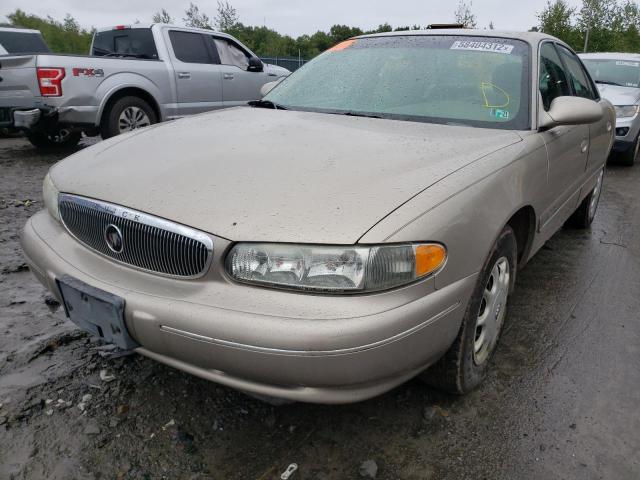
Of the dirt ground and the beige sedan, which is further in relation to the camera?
the dirt ground

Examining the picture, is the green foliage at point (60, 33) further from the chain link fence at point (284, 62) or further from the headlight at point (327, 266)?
the headlight at point (327, 266)

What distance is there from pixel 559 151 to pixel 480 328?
1.18m

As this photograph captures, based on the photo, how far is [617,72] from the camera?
27.5ft

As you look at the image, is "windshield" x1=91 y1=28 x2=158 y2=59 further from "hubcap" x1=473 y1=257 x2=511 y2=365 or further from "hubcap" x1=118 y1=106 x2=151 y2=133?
"hubcap" x1=473 y1=257 x2=511 y2=365

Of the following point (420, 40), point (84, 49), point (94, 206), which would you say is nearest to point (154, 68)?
point (420, 40)

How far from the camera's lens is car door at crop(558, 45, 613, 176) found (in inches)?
144

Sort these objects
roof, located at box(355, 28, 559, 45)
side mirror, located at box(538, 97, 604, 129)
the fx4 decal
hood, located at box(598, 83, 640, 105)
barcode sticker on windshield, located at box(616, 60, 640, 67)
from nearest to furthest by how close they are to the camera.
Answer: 1. side mirror, located at box(538, 97, 604, 129)
2. roof, located at box(355, 28, 559, 45)
3. the fx4 decal
4. hood, located at box(598, 83, 640, 105)
5. barcode sticker on windshield, located at box(616, 60, 640, 67)

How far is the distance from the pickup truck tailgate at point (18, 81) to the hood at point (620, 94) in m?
7.93

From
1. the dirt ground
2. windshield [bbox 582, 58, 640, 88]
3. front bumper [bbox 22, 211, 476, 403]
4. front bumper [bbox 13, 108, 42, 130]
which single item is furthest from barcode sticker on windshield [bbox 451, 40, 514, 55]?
windshield [bbox 582, 58, 640, 88]

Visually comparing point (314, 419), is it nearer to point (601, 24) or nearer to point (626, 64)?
point (626, 64)

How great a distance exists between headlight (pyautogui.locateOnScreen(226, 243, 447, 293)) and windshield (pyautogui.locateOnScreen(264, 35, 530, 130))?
1222mm

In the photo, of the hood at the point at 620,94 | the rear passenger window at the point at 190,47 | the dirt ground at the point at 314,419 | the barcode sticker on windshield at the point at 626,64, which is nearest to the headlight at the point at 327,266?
the dirt ground at the point at 314,419

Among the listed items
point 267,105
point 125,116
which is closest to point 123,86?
point 125,116

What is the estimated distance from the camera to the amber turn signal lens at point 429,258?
168 cm
